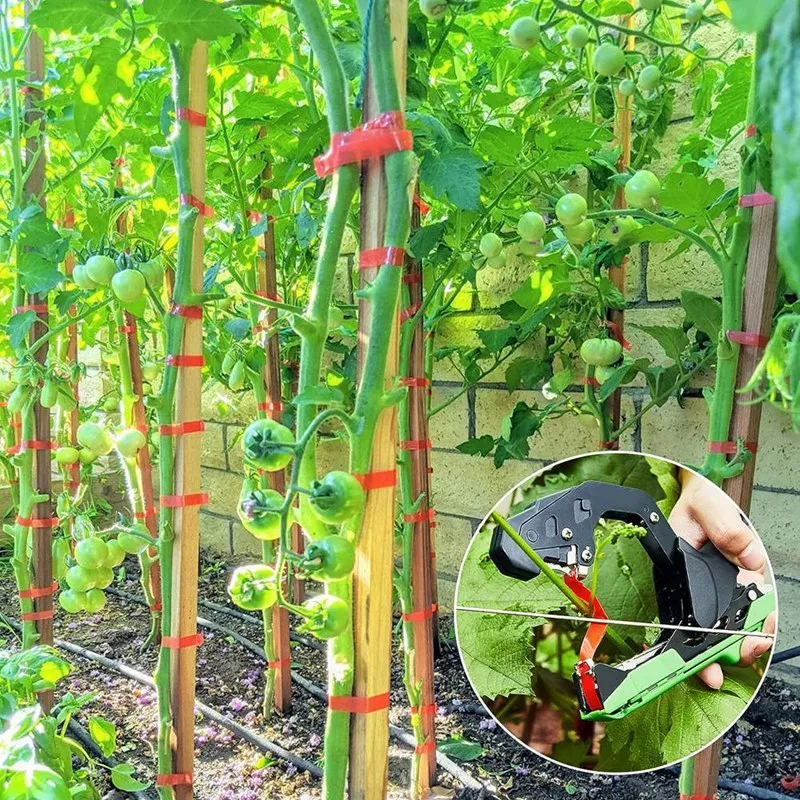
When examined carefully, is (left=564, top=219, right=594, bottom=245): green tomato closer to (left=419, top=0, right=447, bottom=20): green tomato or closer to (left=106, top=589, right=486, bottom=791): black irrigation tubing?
(left=419, top=0, right=447, bottom=20): green tomato

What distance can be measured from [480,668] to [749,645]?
0.72 ft

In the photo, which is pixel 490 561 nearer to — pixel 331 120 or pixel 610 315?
pixel 331 120

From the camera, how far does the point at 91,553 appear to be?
3.95 feet

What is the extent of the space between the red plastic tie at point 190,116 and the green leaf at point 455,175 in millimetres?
278

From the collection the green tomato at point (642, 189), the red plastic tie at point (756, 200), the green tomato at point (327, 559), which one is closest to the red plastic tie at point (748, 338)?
the red plastic tie at point (756, 200)

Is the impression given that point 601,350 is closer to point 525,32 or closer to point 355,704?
point 525,32

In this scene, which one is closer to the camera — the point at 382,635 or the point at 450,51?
the point at 382,635

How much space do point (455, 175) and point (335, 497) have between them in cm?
45

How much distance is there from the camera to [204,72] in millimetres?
928

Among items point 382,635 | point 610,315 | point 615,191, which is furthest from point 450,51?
point 382,635

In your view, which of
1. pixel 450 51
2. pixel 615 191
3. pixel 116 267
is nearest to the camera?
pixel 116 267

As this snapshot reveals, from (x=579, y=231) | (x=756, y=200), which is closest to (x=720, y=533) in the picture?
(x=756, y=200)

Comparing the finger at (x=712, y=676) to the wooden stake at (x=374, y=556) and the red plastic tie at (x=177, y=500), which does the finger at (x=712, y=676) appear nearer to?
the wooden stake at (x=374, y=556)

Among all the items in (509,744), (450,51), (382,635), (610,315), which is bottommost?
(509,744)
